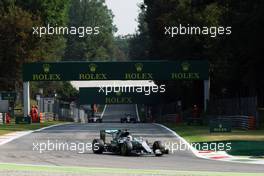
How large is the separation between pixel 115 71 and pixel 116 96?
22.3 meters

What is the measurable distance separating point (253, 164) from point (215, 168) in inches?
87.4

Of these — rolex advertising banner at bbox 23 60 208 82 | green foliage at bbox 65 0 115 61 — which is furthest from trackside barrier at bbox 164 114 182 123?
green foliage at bbox 65 0 115 61

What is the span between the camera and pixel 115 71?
62125mm

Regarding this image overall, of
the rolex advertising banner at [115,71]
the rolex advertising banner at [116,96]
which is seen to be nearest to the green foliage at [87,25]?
the rolex advertising banner at [116,96]

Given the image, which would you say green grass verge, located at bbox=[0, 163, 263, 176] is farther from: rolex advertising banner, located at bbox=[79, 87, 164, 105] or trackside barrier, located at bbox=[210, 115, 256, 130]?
rolex advertising banner, located at bbox=[79, 87, 164, 105]

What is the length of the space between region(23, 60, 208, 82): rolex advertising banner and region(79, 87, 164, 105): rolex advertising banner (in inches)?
725

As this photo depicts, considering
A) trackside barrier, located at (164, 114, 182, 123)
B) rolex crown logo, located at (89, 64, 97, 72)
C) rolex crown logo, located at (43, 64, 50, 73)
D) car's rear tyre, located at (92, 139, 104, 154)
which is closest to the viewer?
car's rear tyre, located at (92, 139, 104, 154)

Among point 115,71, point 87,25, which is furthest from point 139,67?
point 87,25

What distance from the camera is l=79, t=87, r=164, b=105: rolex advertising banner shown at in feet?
268

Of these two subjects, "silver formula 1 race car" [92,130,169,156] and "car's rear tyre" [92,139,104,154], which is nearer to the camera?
"silver formula 1 race car" [92,130,169,156]

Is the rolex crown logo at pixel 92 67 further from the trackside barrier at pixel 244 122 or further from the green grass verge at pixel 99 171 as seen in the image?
the green grass verge at pixel 99 171

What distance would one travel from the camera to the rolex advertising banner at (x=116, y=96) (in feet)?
268

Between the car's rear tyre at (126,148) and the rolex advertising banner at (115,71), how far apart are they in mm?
37314

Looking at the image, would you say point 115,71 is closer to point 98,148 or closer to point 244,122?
point 244,122
